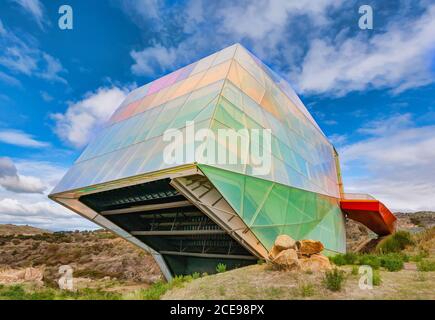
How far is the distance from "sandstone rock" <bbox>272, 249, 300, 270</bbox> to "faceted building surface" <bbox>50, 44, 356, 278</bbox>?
2129mm

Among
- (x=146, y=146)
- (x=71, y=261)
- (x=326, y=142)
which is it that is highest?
(x=326, y=142)

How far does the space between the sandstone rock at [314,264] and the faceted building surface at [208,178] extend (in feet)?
7.67

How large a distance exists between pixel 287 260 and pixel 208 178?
3824 mm

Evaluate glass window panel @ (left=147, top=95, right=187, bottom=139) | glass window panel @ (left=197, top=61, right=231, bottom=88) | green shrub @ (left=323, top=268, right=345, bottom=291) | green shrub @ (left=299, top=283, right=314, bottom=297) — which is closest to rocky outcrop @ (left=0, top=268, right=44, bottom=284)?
glass window panel @ (left=147, top=95, right=187, bottom=139)

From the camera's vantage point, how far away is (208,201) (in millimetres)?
12719

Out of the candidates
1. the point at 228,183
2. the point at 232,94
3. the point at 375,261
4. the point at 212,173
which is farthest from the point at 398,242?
the point at 212,173

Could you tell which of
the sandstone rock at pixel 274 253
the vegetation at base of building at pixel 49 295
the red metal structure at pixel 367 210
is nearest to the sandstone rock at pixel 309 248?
the sandstone rock at pixel 274 253

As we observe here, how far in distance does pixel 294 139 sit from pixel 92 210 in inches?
516

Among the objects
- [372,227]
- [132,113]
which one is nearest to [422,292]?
[132,113]

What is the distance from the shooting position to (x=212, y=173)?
451 inches

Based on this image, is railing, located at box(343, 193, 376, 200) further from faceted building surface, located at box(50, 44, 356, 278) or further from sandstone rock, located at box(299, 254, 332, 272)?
sandstone rock, located at box(299, 254, 332, 272)

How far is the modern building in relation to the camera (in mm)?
12594

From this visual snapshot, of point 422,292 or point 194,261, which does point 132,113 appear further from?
point 422,292

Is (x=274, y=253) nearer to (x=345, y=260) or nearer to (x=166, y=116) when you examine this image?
(x=345, y=260)
